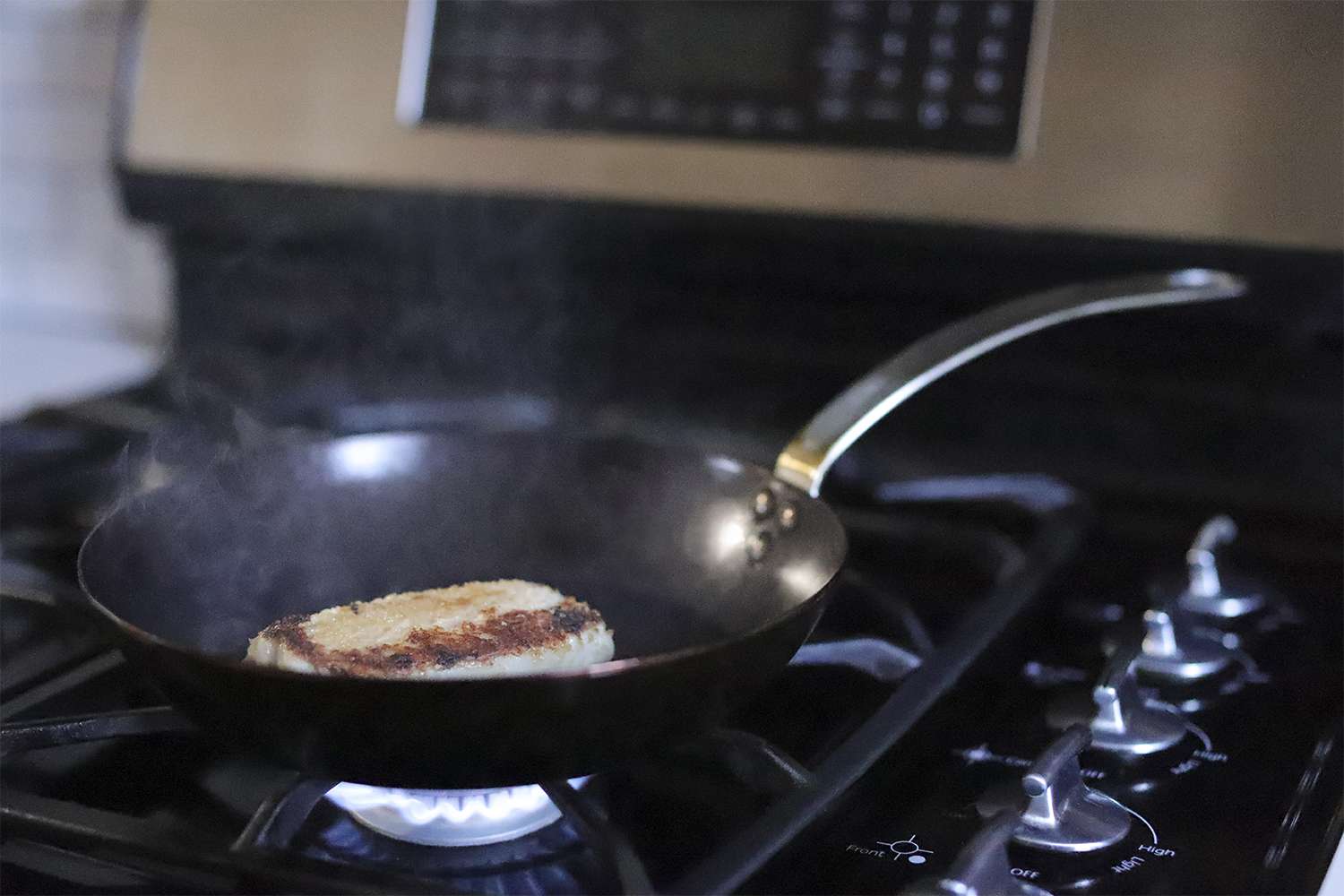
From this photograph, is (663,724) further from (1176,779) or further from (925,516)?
(925,516)

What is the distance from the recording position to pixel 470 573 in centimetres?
69

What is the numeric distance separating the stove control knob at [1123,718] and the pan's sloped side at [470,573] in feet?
0.39

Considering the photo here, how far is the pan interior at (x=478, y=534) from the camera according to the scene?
0.59 m

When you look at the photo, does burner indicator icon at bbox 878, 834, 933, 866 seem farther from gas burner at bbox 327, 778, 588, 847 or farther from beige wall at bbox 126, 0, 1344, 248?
beige wall at bbox 126, 0, 1344, 248

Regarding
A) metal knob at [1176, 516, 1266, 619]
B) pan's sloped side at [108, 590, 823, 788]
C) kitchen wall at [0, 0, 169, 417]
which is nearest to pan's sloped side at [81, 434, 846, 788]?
pan's sloped side at [108, 590, 823, 788]

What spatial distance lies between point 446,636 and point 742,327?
382 mm

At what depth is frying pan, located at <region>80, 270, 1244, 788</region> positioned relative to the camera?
0.41m

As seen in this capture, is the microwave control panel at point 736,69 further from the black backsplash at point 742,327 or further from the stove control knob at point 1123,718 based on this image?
the stove control knob at point 1123,718

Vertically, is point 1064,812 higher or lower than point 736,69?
lower

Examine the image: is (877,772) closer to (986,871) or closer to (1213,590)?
(986,871)

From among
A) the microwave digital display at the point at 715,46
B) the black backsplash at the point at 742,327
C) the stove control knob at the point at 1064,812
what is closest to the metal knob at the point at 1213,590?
the black backsplash at the point at 742,327

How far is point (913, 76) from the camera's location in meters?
0.73

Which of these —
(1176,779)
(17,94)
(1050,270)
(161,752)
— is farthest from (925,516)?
(17,94)

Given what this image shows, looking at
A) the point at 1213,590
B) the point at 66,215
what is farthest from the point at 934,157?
the point at 66,215
